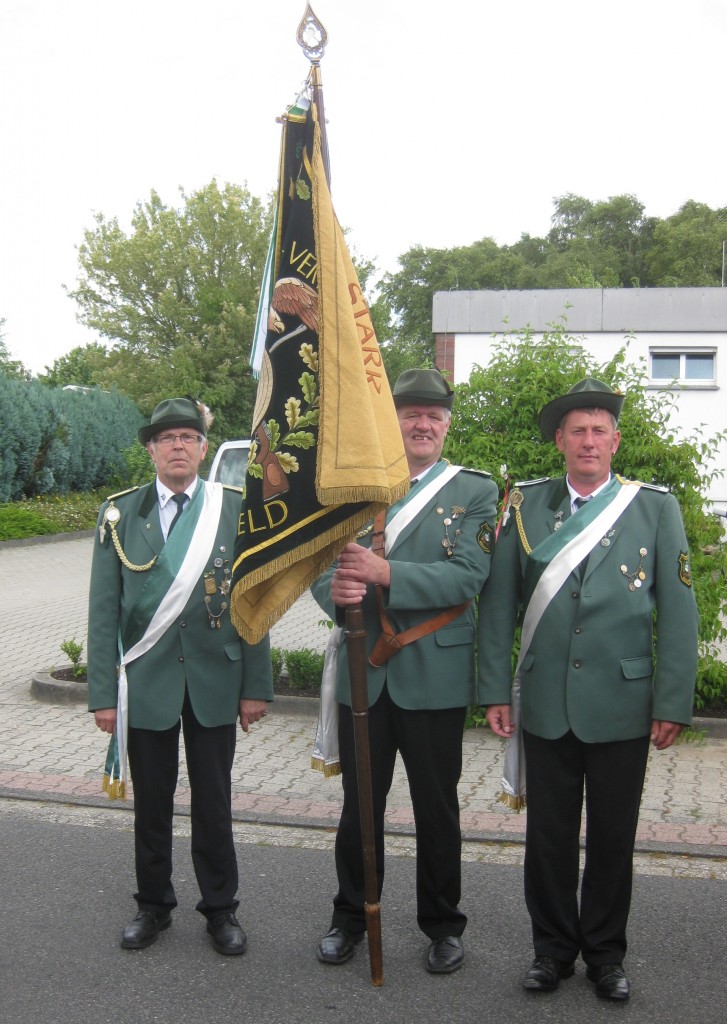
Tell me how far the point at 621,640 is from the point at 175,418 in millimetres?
1848

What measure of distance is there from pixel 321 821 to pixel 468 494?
7.68ft

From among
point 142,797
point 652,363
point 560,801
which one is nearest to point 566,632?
point 560,801

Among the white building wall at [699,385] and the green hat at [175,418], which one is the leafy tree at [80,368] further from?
the green hat at [175,418]

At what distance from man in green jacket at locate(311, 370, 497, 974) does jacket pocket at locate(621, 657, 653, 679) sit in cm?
57

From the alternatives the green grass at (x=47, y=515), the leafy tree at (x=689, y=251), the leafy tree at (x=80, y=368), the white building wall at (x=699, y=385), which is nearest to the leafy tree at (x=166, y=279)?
the leafy tree at (x=80, y=368)

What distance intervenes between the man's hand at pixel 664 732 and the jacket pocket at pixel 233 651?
5.17 feet

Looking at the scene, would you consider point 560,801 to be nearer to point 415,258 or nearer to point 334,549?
point 334,549

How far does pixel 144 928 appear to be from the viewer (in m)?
4.06

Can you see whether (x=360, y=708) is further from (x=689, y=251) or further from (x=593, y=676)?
(x=689, y=251)

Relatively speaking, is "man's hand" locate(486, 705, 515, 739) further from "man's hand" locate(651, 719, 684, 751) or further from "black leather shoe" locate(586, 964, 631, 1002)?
"black leather shoe" locate(586, 964, 631, 1002)

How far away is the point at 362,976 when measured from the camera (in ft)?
12.4

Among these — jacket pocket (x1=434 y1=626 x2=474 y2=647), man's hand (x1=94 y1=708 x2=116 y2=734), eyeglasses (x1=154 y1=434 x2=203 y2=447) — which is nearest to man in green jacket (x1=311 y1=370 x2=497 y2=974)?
jacket pocket (x1=434 y1=626 x2=474 y2=647)

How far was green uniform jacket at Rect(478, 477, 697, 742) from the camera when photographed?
141 inches

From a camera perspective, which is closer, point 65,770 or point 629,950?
point 629,950
